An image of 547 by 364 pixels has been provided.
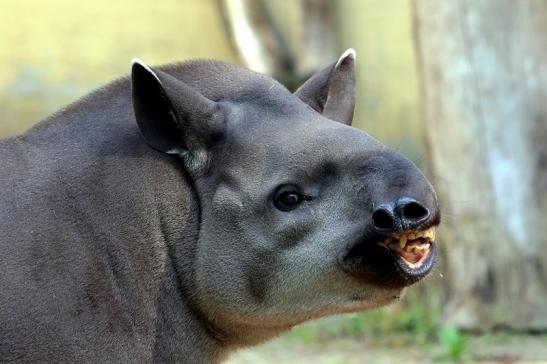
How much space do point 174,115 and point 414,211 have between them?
3.03ft

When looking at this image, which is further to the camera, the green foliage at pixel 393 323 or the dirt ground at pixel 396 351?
the green foliage at pixel 393 323

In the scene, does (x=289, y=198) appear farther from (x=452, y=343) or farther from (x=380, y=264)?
(x=452, y=343)

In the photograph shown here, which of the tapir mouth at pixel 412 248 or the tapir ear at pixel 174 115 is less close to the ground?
the tapir ear at pixel 174 115

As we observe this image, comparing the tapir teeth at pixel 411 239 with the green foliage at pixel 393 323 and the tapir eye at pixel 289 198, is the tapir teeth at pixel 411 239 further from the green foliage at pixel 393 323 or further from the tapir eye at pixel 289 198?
the green foliage at pixel 393 323

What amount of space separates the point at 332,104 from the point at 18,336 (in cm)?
157

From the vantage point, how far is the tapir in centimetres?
409

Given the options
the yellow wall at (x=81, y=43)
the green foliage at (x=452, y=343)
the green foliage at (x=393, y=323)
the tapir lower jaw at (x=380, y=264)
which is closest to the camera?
the tapir lower jaw at (x=380, y=264)

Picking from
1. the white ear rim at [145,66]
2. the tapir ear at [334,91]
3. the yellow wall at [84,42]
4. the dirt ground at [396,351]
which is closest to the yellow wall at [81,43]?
the yellow wall at [84,42]

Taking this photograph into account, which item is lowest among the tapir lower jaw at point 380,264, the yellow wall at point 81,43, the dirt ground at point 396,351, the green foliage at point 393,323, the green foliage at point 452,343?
the green foliage at point 393,323

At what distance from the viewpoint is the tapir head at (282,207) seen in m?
4.10

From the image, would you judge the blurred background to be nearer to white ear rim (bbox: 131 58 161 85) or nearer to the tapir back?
the tapir back

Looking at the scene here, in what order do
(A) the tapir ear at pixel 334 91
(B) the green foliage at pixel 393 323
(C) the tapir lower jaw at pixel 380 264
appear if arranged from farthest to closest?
1. (B) the green foliage at pixel 393 323
2. (A) the tapir ear at pixel 334 91
3. (C) the tapir lower jaw at pixel 380 264

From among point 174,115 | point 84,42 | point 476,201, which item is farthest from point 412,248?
point 84,42

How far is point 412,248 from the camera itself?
411 cm
